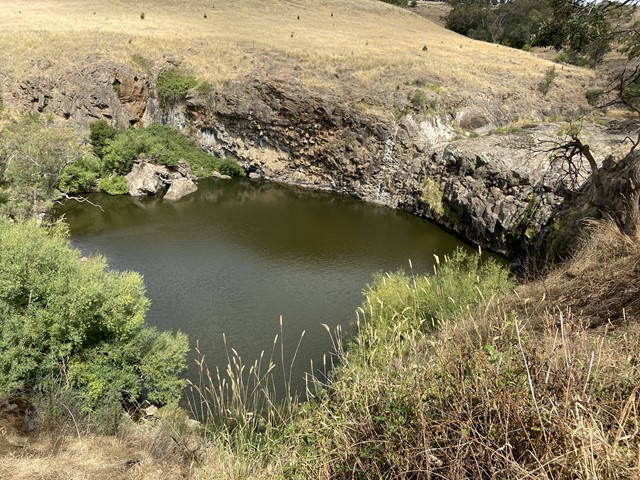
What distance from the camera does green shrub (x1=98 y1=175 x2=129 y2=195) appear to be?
35.3 metres

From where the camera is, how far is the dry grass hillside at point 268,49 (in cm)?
4109

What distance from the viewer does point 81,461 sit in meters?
6.57

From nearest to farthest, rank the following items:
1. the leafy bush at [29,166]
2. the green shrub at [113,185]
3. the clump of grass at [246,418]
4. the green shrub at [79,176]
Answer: the clump of grass at [246,418]
the leafy bush at [29,166]
the green shrub at [79,176]
the green shrub at [113,185]

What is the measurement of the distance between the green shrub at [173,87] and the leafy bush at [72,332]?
32873 mm

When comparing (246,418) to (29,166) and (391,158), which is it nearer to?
(29,166)

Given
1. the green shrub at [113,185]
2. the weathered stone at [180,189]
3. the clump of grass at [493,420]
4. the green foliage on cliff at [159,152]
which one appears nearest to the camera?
the clump of grass at [493,420]

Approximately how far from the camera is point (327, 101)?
38562mm

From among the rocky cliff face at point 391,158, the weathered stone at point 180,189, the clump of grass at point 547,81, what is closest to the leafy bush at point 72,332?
the rocky cliff face at point 391,158

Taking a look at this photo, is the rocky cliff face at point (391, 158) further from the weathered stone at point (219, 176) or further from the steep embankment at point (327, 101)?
the weathered stone at point (219, 176)

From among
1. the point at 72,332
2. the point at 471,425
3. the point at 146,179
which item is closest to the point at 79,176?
the point at 146,179

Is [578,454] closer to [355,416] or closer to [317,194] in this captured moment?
[355,416]

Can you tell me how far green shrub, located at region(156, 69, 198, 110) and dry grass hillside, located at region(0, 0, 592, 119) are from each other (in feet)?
5.01

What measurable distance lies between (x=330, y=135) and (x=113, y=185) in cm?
1974

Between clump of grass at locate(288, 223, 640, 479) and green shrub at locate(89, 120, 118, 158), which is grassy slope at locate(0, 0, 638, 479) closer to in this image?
clump of grass at locate(288, 223, 640, 479)
